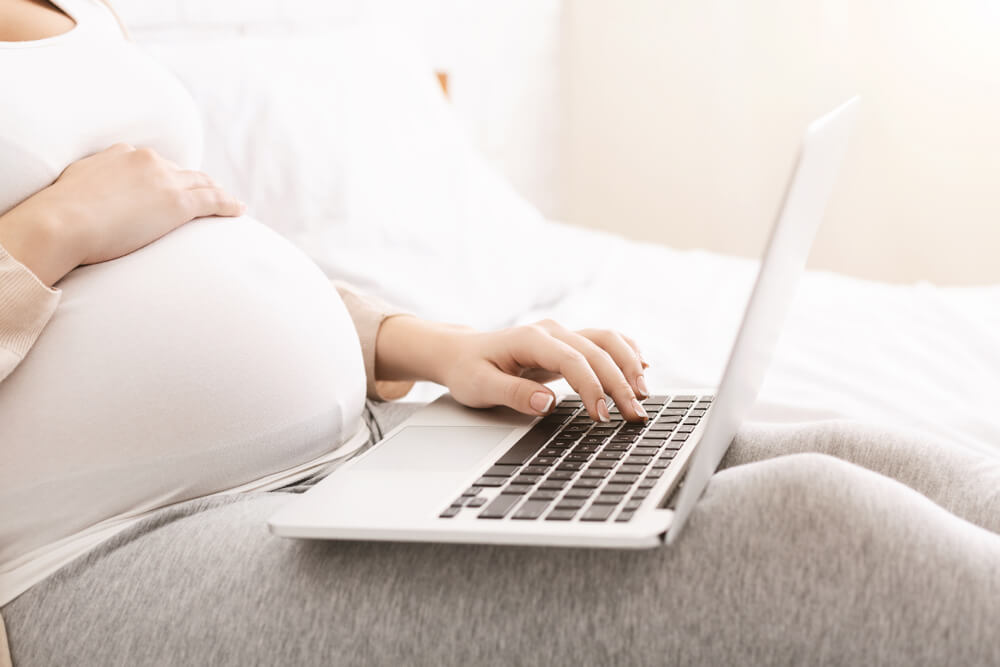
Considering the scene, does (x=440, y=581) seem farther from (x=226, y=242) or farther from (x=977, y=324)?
(x=977, y=324)

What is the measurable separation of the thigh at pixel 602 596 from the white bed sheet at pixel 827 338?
1.52 ft

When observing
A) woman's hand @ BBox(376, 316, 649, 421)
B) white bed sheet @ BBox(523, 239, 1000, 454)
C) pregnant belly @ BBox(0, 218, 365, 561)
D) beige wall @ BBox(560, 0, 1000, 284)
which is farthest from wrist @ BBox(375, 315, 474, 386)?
beige wall @ BBox(560, 0, 1000, 284)

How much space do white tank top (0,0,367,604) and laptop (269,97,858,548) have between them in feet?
0.29

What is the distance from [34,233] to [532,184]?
2104mm

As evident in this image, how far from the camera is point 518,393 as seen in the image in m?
0.79

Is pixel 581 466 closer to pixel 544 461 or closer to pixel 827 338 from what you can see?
pixel 544 461

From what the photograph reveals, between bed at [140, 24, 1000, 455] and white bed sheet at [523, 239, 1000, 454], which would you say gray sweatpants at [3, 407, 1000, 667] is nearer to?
white bed sheet at [523, 239, 1000, 454]

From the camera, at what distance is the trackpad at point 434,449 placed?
2.31 feet

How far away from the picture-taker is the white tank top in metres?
0.69

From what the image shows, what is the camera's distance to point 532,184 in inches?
108

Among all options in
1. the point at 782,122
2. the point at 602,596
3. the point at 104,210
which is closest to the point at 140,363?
the point at 104,210

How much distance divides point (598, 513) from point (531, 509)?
4cm

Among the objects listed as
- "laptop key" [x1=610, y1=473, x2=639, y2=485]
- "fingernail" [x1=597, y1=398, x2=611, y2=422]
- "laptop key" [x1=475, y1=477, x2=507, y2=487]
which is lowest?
"fingernail" [x1=597, y1=398, x2=611, y2=422]

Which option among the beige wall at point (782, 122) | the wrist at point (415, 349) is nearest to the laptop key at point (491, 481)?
the wrist at point (415, 349)
